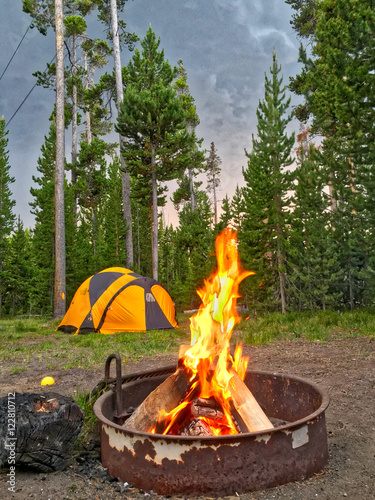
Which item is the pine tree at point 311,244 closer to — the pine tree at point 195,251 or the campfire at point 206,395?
the pine tree at point 195,251

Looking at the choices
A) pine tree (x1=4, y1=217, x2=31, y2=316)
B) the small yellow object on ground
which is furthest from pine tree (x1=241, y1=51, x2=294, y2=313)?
pine tree (x1=4, y1=217, x2=31, y2=316)

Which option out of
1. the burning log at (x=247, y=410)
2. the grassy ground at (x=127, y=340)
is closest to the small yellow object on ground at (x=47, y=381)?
the grassy ground at (x=127, y=340)

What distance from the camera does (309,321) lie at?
12.5 meters

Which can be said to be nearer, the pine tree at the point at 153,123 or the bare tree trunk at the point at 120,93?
the pine tree at the point at 153,123

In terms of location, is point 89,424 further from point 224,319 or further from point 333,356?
point 333,356

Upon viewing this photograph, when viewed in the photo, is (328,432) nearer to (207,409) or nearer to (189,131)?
(207,409)

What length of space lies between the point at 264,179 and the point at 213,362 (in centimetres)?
1317

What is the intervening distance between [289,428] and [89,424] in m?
2.27

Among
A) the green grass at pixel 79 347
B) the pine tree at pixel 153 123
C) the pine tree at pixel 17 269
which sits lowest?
the green grass at pixel 79 347

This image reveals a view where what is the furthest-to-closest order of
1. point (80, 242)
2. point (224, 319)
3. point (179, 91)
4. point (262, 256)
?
point (179, 91)
point (80, 242)
point (262, 256)
point (224, 319)

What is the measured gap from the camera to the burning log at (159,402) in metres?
3.35

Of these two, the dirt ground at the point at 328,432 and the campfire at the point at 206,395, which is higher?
the campfire at the point at 206,395

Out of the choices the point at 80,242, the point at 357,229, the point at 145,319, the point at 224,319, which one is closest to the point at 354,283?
the point at 357,229

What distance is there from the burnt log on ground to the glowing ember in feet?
2.59
